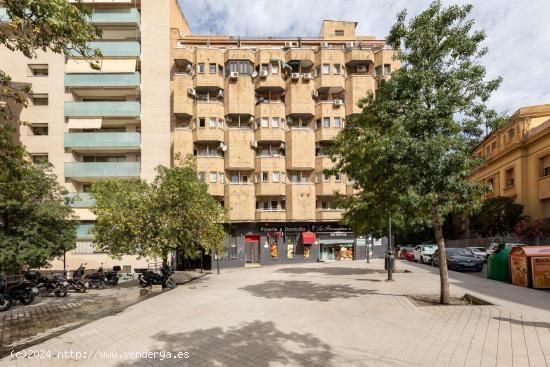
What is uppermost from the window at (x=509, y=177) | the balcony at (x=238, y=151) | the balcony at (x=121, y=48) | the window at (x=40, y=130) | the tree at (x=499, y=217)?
the balcony at (x=121, y=48)

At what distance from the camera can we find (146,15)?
30547 mm

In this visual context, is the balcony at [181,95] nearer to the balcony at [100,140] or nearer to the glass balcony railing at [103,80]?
the glass balcony railing at [103,80]

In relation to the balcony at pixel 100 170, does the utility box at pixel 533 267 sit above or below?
below

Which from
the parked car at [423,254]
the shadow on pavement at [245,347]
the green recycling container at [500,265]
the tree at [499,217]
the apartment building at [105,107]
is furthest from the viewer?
the tree at [499,217]

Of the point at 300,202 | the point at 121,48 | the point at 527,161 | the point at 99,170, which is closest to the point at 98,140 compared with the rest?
the point at 99,170

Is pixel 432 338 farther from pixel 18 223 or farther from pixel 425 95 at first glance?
pixel 18 223

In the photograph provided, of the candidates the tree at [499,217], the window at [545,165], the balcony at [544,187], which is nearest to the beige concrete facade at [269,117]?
the tree at [499,217]

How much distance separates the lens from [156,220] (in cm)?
1672

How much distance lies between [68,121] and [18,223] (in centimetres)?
1471

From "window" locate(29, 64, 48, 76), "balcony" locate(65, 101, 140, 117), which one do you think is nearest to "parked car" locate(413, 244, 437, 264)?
"balcony" locate(65, 101, 140, 117)

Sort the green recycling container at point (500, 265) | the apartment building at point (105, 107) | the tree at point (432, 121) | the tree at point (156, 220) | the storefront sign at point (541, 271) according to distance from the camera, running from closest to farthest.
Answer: the tree at point (432, 121), the storefront sign at point (541, 271), the green recycling container at point (500, 265), the tree at point (156, 220), the apartment building at point (105, 107)

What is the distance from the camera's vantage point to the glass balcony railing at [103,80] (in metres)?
28.9

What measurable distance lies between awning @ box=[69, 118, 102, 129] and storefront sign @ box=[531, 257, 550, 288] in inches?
1170

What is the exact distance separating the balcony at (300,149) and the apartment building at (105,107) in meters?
11.0
